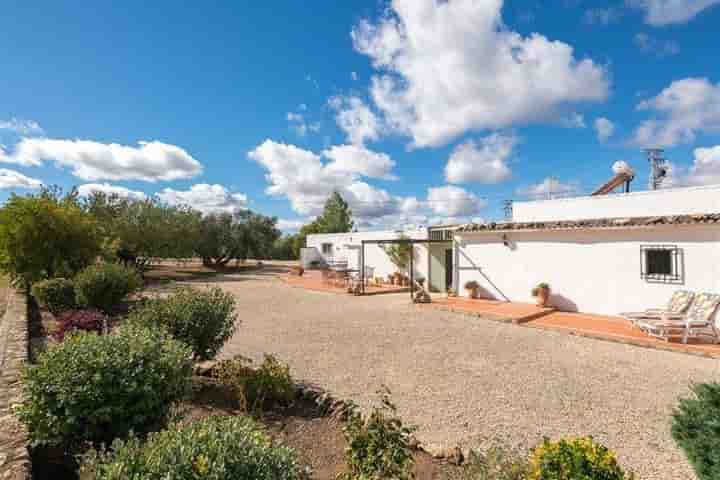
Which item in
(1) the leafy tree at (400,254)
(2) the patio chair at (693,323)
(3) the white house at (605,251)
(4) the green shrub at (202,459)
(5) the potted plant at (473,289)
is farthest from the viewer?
(1) the leafy tree at (400,254)

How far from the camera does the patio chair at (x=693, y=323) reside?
24.9 ft

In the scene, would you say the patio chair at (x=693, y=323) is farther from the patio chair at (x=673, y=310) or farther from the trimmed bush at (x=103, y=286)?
the trimmed bush at (x=103, y=286)

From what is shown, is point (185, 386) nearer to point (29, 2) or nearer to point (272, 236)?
point (29, 2)

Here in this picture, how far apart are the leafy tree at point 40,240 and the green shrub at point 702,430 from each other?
16.4 meters

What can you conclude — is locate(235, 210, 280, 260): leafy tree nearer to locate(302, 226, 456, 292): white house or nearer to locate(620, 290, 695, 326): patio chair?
locate(302, 226, 456, 292): white house

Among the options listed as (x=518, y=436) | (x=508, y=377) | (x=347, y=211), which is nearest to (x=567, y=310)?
(x=508, y=377)

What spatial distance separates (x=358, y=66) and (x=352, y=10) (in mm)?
3450

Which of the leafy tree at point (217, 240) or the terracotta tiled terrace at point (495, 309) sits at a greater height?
the leafy tree at point (217, 240)

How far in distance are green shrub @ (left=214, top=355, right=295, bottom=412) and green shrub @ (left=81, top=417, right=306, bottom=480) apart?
248 cm

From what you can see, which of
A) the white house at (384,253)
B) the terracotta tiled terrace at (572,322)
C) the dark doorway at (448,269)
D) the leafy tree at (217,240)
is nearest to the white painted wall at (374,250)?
the white house at (384,253)

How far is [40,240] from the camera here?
1284 centimetres

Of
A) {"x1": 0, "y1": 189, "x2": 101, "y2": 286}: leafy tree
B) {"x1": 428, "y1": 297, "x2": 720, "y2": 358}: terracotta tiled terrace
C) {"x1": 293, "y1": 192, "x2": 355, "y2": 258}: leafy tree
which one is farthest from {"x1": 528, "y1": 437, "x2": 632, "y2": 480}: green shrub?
{"x1": 293, "y1": 192, "x2": 355, "y2": 258}: leafy tree

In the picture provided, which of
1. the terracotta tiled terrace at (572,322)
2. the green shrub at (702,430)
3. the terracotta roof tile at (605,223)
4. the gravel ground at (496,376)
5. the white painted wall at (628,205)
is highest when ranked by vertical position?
the white painted wall at (628,205)

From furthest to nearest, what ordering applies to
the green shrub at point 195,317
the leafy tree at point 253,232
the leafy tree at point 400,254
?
1. the leafy tree at point 253,232
2. the leafy tree at point 400,254
3. the green shrub at point 195,317
